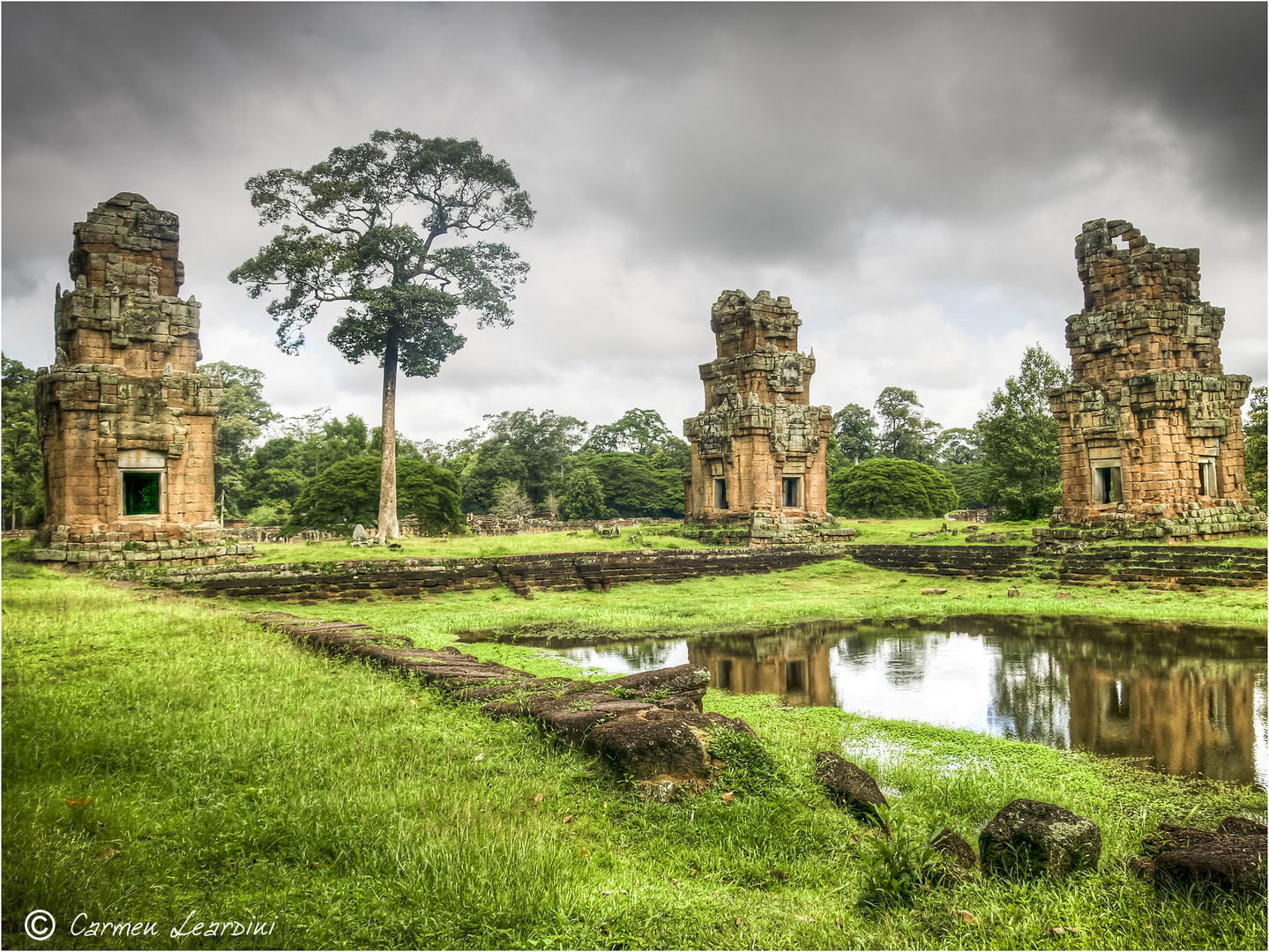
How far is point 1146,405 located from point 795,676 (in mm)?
16018

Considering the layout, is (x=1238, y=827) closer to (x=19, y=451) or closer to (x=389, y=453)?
(x=389, y=453)

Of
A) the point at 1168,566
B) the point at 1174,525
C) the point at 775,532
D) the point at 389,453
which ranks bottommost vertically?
the point at 1168,566

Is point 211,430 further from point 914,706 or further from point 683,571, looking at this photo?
point 914,706

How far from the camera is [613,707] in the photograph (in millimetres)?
4406

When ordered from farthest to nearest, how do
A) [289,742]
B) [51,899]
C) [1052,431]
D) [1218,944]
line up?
[1052,431], [289,742], [1218,944], [51,899]

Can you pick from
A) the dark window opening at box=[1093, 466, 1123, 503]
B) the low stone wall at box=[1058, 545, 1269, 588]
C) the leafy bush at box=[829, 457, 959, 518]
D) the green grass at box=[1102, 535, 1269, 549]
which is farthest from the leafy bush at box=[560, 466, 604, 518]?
the low stone wall at box=[1058, 545, 1269, 588]

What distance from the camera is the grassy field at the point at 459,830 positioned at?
240 centimetres

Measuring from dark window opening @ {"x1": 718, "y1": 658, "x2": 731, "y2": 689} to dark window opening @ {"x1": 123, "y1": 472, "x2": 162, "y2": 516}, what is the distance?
14.4m

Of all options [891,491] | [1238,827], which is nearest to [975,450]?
[891,491]

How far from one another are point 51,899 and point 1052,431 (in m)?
35.1

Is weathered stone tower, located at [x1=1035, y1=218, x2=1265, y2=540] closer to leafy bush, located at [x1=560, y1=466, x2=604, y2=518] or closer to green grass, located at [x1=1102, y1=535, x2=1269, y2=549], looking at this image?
green grass, located at [x1=1102, y1=535, x2=1269, y2=549]

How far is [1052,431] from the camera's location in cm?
3088

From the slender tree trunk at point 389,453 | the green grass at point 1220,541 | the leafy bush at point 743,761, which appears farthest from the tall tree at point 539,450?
the leafy bush at point 743,761

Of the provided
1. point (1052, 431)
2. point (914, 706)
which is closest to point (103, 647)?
point (914, 706)
